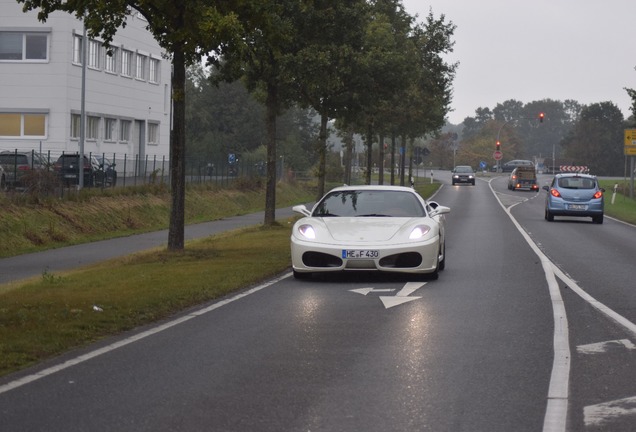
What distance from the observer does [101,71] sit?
62.0m

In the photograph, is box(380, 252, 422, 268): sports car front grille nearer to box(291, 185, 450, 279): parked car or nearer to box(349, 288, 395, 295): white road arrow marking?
box(291, 185, 450, 279): parked car

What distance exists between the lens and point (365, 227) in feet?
53.1

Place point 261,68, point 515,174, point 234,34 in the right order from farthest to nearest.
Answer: point 515,174, point 261,68, point 234,34

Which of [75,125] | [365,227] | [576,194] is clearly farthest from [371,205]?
[75,125]

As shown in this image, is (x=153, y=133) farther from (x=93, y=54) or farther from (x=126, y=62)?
(x=93, y=54)

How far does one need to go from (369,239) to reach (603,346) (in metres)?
6.17

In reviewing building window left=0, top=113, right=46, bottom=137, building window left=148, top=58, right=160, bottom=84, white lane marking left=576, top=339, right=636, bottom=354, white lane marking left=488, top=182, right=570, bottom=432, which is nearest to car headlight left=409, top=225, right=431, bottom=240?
white lane marking left=488, top=182, right=570, bottom=432

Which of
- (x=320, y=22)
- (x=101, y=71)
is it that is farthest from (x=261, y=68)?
→ (x=101, y=71)

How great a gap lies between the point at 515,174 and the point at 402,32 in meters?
34.4

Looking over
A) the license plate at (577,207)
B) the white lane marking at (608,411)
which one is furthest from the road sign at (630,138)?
the white lane marking at (608,411)

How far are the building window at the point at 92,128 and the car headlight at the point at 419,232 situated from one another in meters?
46.1

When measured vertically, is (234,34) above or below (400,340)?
above

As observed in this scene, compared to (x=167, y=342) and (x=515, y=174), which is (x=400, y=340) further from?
(x=515, y=174)

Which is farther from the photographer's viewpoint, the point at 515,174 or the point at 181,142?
the point at 515,174
